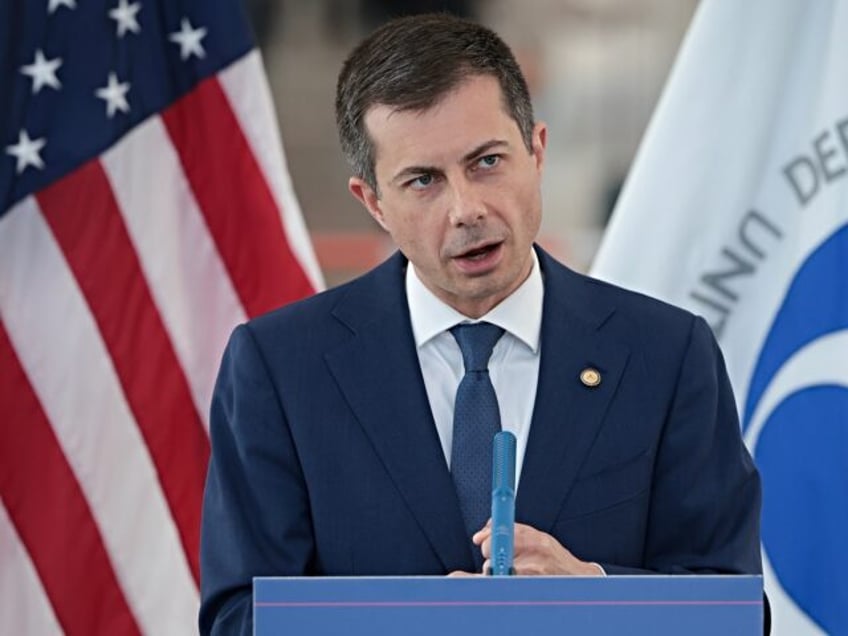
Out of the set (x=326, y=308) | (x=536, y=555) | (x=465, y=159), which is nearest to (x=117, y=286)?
(x=326, y=308)

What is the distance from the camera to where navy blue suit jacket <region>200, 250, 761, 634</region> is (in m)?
2.27

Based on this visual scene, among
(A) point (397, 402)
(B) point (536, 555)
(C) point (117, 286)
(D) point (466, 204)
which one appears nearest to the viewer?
(B) point (536, 555)

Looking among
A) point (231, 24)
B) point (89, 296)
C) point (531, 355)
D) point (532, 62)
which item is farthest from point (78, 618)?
point (532, 62)

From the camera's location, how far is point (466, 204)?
223cm

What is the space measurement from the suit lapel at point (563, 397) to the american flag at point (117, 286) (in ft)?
4.24

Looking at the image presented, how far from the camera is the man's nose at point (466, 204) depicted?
223cm

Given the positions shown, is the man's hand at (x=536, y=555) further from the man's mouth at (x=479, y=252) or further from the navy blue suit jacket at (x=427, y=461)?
the man's mouth at (x=479, y=252)

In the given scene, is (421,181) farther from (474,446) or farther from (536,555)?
(536,555)

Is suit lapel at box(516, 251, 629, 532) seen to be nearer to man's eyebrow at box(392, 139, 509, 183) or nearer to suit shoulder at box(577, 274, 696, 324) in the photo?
suit shoulder at box(577, 274, 696, 324)

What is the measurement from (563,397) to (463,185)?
31cm

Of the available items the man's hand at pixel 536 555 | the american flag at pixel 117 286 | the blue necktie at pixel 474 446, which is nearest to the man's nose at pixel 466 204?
the blue necktie at pixel 474 446

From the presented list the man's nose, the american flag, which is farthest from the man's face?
the american flag

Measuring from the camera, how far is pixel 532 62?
10.5 meters

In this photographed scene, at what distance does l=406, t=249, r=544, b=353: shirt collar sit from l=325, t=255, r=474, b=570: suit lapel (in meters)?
0.02
